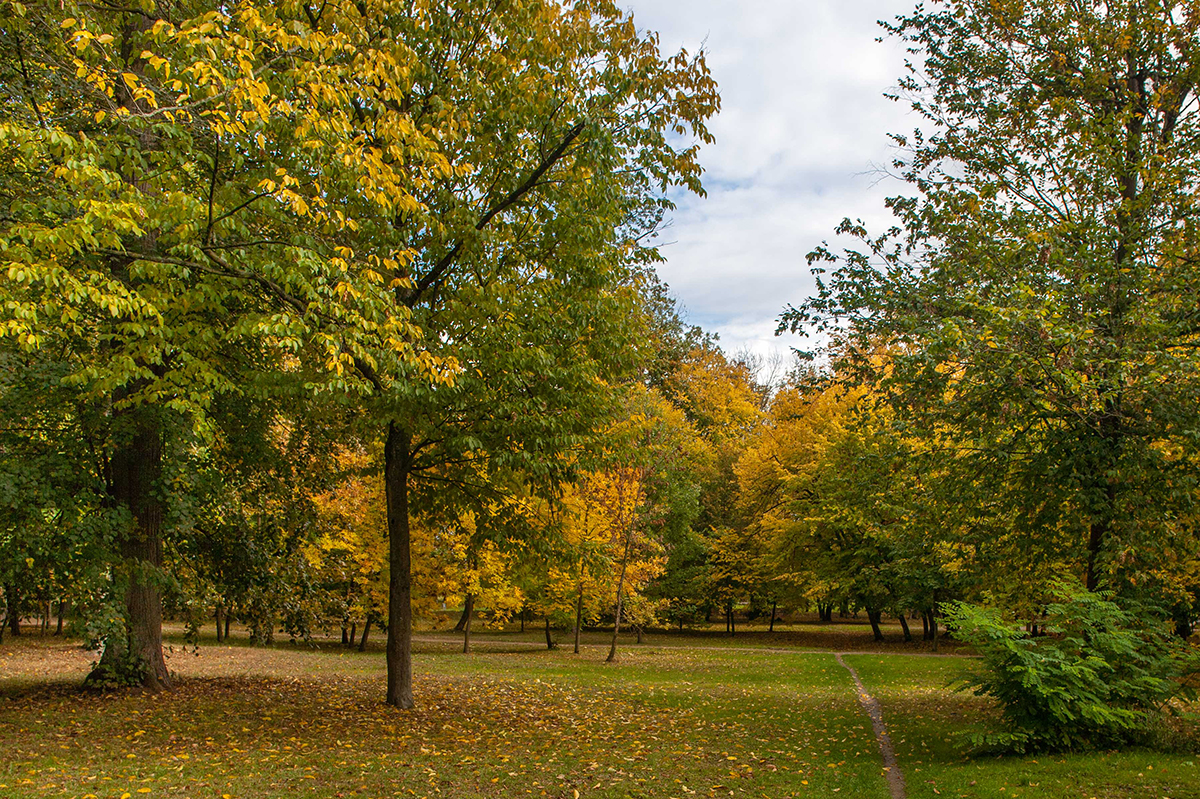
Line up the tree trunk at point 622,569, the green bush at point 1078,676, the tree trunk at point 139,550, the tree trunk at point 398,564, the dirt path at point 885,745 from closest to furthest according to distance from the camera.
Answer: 1. the dirt path at point 885,745
2. the green bush at point 1078,676
3. the tree trunk at point 139,550
4. the tree trunk at point 398,564
5. the tree trunk at point 622,569

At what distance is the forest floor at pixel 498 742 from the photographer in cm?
655

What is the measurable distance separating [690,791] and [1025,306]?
6.46 meters

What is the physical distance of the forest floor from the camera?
21.5 ft

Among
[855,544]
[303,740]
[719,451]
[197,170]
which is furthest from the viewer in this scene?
[719,451]

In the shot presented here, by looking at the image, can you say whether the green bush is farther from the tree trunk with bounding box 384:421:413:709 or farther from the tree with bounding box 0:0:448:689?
the tree trunk with bounding box 384:421:413:709

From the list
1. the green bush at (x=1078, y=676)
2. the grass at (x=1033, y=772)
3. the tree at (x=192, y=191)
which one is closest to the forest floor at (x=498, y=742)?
the grass at (x=1033, y=772)

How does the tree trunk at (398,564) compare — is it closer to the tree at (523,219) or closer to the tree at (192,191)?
the tree at (523,219)

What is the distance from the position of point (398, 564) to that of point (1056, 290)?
928 cm

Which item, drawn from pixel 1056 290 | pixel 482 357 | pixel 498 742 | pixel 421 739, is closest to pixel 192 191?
pixel 482 357

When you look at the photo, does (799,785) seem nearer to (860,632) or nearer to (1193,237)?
(1193,237)

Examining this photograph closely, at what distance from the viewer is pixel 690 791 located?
6.87 metres

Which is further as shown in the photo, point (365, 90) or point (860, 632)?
point (860, 632)

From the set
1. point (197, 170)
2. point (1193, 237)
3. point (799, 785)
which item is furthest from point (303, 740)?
point (1193, 237)

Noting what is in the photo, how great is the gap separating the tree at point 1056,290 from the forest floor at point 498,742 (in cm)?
281
